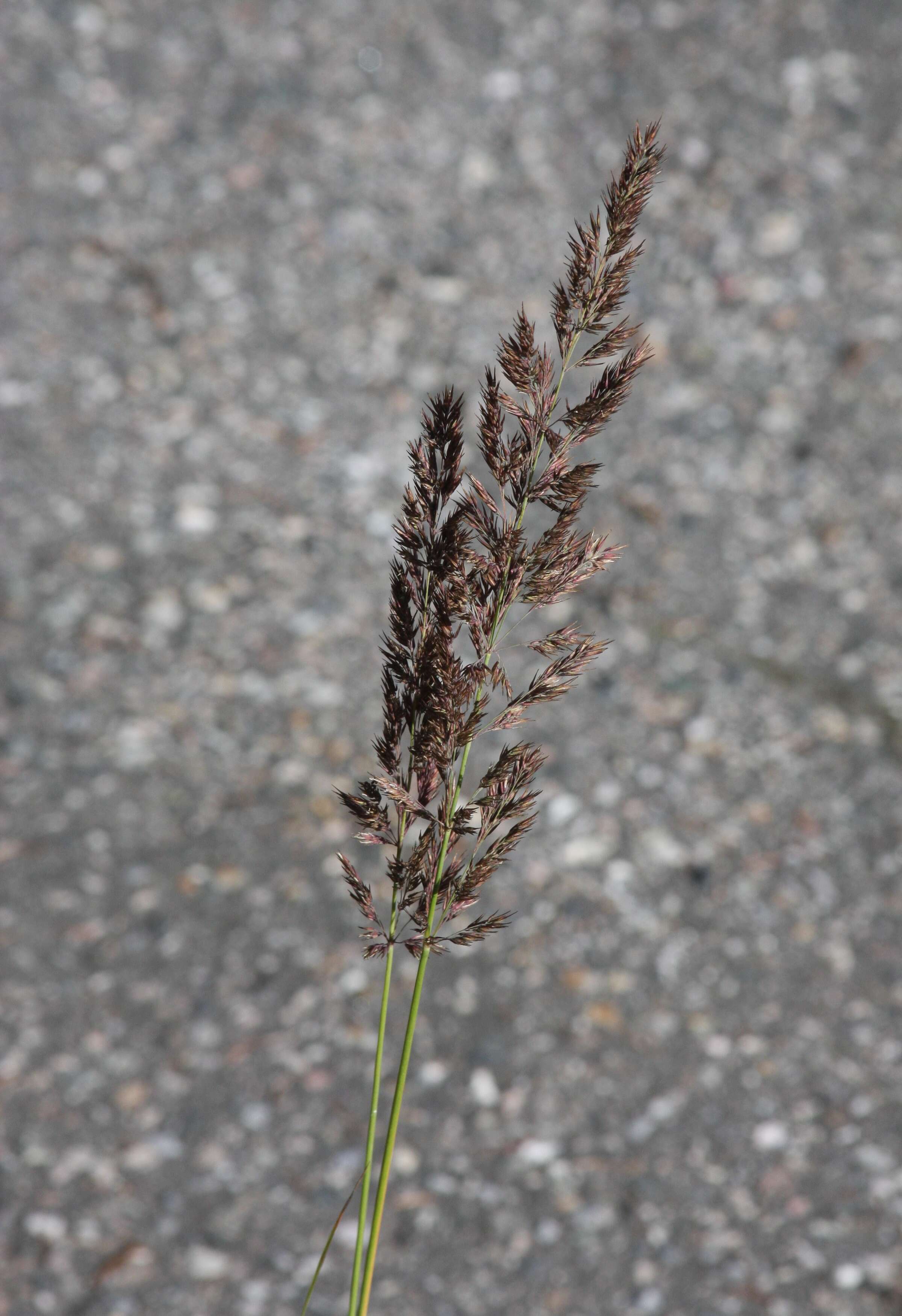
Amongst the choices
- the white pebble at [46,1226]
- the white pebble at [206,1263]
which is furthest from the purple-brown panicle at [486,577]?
the white pebble at [46,1226]

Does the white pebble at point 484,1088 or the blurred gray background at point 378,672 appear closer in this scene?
the blurred gray background at point 378,672

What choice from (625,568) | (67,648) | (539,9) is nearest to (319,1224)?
(67,648)

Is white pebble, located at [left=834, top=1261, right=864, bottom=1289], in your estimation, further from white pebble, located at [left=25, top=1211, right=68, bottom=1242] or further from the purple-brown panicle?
the purple-brown panicle

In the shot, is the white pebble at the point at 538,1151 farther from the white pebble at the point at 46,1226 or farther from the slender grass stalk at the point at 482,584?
the slender grass stalk at the point at 482,584

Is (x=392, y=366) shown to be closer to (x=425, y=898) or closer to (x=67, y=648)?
(x=67, y=648)

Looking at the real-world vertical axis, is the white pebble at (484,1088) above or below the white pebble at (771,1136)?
above
